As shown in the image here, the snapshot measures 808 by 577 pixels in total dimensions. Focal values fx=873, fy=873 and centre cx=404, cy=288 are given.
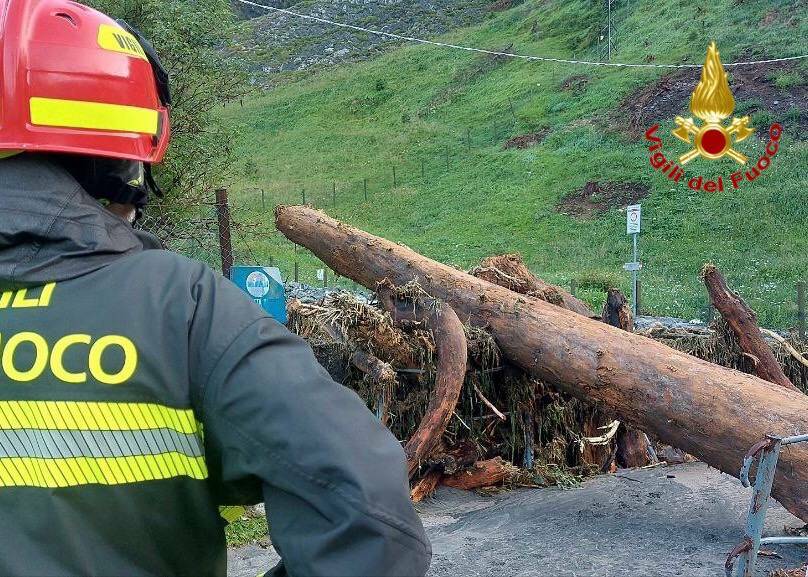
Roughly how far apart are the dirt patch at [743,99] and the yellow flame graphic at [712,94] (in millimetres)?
6898

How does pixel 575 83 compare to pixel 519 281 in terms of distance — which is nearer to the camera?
pixel 519 281

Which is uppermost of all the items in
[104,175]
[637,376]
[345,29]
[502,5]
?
[502,5]

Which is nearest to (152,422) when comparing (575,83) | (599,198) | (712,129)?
(712,129)

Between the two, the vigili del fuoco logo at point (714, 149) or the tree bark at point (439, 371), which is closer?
the tree bark at point (439, 371)

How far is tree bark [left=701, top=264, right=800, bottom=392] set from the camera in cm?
639

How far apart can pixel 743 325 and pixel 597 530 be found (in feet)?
7.49

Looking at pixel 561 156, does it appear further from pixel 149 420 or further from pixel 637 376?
pixel 149 420

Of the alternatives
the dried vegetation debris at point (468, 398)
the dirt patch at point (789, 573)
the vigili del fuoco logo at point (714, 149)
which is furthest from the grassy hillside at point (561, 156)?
the dirt patch at point (789, 573)

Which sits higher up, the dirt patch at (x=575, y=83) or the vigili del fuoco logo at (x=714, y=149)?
the dirt patch at (x=575, y=83)

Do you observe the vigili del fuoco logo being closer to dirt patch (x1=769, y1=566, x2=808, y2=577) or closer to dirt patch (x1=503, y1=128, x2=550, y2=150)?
dirt patch (x1=503, y1=128, x2=550, y2=150)

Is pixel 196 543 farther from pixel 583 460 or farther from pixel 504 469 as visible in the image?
pixel 583 460

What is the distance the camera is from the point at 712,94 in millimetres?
19562

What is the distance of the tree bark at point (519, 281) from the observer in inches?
267

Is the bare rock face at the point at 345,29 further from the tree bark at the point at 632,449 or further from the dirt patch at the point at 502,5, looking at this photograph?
the tree bark at the point at 632,449
